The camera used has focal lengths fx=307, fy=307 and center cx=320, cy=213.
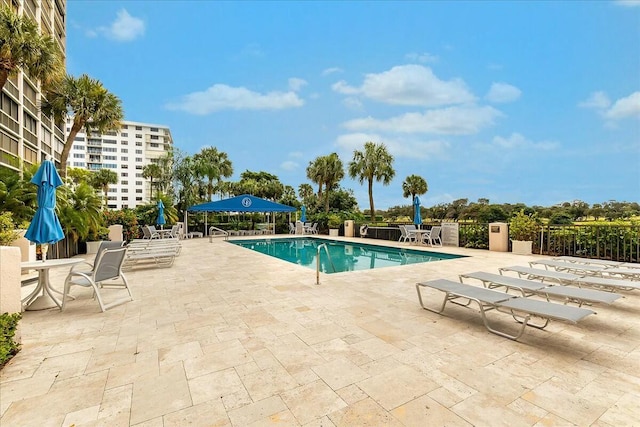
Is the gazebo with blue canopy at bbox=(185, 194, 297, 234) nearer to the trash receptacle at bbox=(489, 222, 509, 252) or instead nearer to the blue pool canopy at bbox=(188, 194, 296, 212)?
the blue pool canopy at bbox=(188, 194, 296, 212)

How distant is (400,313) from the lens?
4105 mm

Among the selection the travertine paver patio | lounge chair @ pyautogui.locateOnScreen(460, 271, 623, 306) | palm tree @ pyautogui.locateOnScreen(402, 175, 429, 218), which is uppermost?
palm tree @ pyautogui.locateOnScreen(402, 175, 429, 218)

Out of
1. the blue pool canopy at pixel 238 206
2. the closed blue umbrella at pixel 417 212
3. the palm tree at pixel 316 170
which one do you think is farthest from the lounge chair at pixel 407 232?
the palm tree at pixel 316 170

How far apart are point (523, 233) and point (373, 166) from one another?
50.0 feet

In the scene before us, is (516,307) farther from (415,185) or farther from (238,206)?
(415,185)

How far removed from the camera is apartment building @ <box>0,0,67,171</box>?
52.6 ft

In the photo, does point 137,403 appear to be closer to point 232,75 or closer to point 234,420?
point 234,420

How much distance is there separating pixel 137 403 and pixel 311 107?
4047 cm

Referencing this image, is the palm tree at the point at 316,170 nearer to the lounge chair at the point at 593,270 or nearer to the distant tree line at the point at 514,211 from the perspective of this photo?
the distant tree line at the point at 514,211

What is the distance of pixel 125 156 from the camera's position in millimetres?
70750

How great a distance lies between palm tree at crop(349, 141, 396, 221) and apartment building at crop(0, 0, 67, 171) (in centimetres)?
1938

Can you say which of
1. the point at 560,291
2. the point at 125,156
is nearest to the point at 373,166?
the point at 560,291

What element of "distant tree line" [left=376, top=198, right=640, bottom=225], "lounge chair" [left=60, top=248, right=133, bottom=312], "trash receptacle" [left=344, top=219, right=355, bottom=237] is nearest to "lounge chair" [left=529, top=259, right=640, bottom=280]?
"distant tree line" [left=376, top=198, right=640, bottom=225]

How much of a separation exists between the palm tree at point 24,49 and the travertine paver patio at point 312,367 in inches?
458
